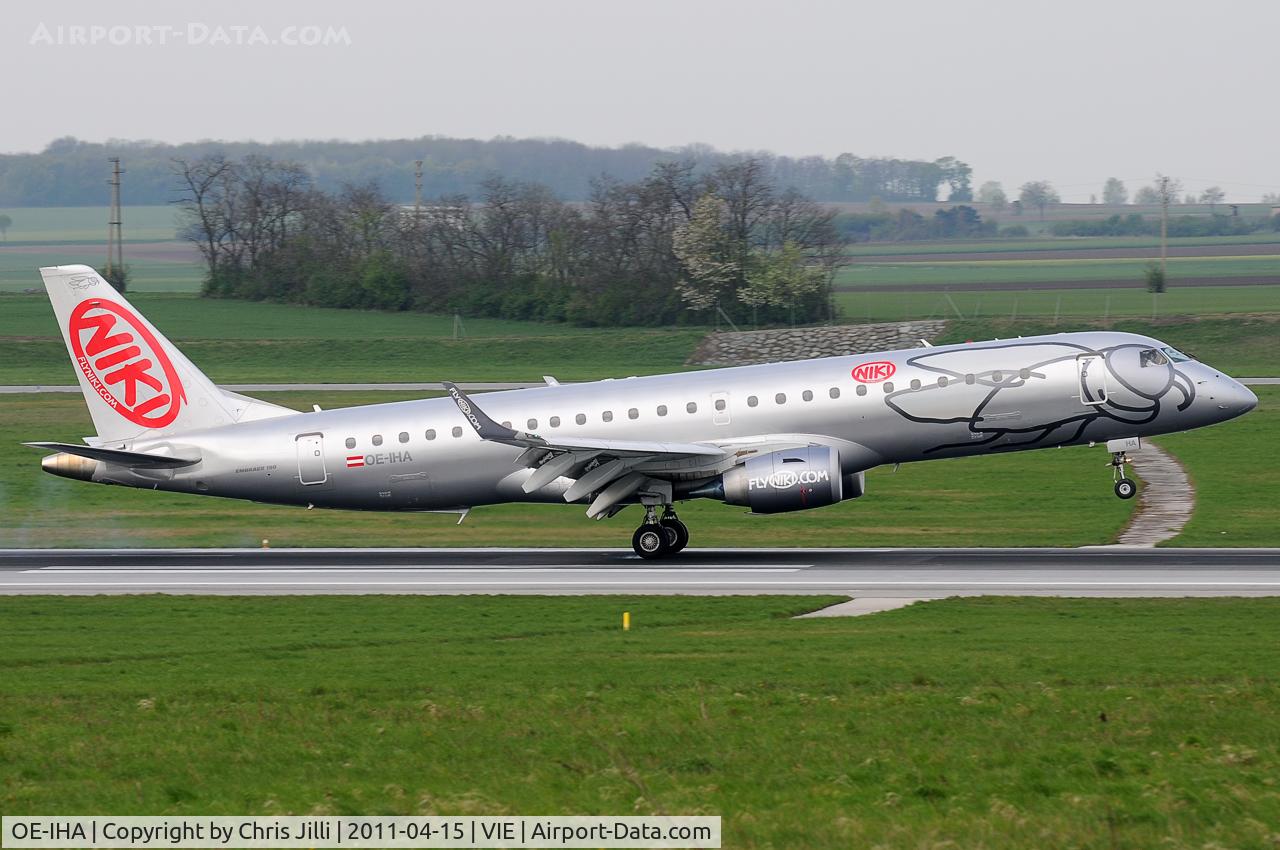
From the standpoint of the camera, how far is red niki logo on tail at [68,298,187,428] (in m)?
39.0

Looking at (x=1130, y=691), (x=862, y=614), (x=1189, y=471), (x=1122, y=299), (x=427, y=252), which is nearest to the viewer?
(x=1130, y=691)

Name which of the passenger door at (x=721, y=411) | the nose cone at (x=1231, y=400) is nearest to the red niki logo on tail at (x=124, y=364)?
the passenger door at (x=721, y=411)

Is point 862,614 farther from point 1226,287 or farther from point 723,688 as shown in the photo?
point 1226,287

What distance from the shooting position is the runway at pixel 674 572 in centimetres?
3206

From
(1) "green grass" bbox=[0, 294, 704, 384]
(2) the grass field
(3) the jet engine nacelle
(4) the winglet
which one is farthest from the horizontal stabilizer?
(1) "green grass" bbox=[0, 294, 704, 384]

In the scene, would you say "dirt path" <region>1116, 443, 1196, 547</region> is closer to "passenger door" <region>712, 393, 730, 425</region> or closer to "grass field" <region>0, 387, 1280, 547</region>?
"grass field" <region>0, 387, 1280, 547</region>

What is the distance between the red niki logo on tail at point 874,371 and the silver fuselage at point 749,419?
52 mm

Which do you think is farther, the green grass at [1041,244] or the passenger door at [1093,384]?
the green grass at [1041,244]

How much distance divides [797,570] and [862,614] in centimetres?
652

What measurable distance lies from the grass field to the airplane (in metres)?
3.60

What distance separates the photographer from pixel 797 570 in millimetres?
35031

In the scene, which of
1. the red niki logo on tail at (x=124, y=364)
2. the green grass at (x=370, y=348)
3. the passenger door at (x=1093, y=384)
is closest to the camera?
the passenger door at (x=1093, y=384)

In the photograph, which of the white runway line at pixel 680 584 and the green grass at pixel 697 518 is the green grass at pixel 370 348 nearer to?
the green grass at pixel 697 518

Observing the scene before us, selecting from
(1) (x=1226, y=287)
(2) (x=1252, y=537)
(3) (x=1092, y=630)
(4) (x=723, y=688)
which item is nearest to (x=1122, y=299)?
(1) (x=1226, y=287)
